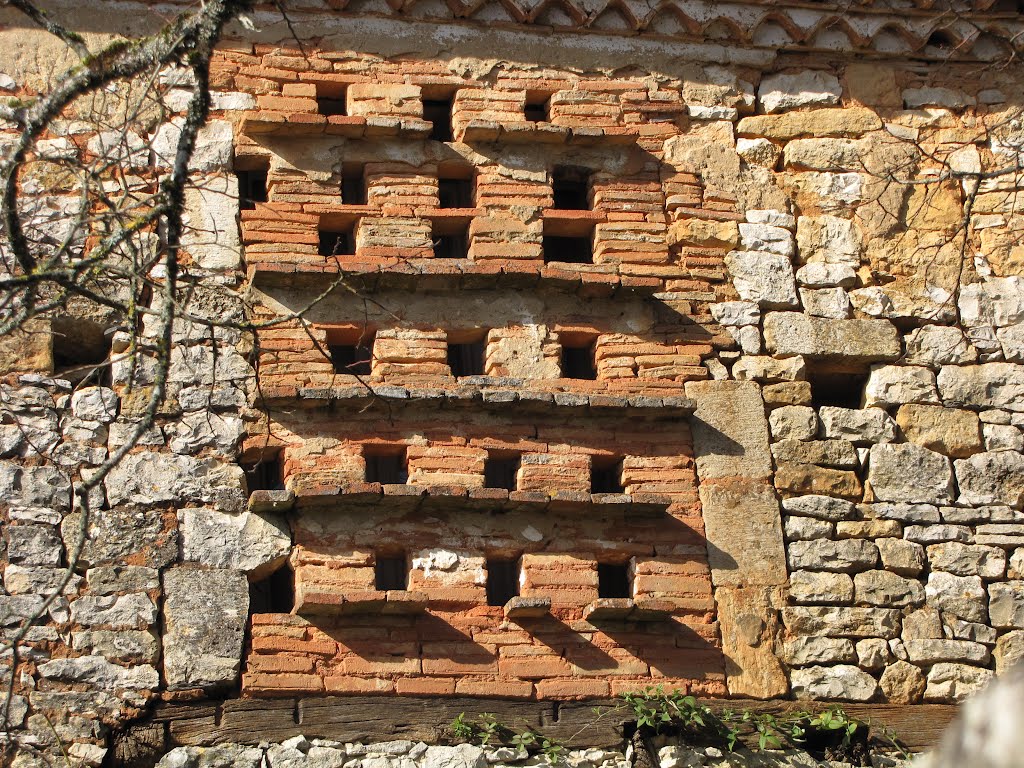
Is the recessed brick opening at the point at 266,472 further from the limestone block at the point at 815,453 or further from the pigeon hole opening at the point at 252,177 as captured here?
the limestone block at the point at 815,453

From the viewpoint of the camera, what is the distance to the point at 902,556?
25.4 ft

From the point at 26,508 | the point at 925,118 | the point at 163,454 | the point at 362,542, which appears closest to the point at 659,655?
the point at 362,542

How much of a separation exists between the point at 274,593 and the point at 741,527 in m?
2.31

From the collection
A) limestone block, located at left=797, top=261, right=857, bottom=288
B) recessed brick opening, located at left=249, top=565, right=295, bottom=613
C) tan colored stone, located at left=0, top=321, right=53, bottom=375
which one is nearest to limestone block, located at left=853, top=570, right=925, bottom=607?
limestone block, located at left=797, top=261, right=857, bottom=288

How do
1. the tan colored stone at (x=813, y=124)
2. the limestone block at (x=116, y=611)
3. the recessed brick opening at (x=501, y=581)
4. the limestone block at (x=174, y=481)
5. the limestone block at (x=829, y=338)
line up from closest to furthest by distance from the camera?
1. the limestone block at (x=116, y=611)
2. the limestone block at (x=174, y=481)
3. the recessed brick opening at (x=501, y=581)
4. the limestone block at (x=829, y=338)
5. the tan colored stone at (x=813, y=124)

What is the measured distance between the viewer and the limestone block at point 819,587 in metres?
7.56

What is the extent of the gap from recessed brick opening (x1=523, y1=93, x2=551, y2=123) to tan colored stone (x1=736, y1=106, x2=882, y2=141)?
3.58 ft

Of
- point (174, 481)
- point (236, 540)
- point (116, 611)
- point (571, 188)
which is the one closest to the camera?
point (116, 611)

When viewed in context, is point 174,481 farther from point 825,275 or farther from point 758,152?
point 758,152

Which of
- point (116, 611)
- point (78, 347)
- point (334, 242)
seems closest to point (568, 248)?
point (334, 242)

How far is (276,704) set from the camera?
6910 mm

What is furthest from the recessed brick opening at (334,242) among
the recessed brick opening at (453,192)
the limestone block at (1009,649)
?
the limestone block at (1009,649)

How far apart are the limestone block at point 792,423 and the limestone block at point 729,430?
55 millimetres

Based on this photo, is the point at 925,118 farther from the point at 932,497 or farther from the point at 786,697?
the point at 786,697
